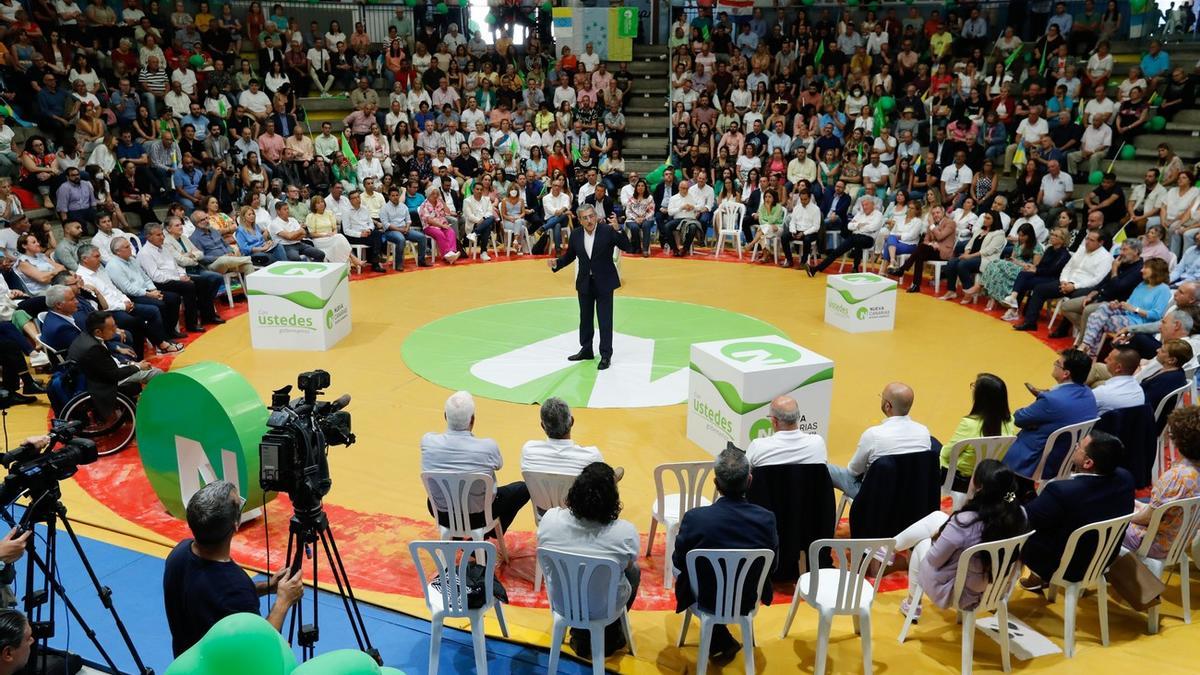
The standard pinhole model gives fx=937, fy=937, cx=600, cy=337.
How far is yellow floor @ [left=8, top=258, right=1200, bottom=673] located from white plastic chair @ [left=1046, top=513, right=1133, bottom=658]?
0.11 metres

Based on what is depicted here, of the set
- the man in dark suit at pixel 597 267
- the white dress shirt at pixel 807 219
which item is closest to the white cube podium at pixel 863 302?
the man in dark suit at pixel 597 267

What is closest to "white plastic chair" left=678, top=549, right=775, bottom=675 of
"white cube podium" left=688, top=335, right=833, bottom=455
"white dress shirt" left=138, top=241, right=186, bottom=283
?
"white cube podium" left=688, top=335, right=833, bottom=455

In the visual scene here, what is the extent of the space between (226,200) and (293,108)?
3.21 meters

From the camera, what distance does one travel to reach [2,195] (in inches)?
417

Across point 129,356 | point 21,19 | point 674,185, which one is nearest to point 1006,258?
point 674,185

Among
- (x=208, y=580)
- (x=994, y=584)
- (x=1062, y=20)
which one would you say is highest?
(x=1062, y=20)

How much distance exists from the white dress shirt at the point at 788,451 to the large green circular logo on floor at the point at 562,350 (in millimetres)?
2976

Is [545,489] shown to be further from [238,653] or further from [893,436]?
[238,653]

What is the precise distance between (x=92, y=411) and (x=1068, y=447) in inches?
272

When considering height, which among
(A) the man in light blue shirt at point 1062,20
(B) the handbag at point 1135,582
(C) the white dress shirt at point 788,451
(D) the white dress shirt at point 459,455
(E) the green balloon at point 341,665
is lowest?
(B) the handbag at point 1135,582

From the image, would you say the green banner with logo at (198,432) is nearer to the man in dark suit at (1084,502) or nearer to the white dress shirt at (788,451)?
the white dress shirt at (788,451)

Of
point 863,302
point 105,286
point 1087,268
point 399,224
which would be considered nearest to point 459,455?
point 105,286

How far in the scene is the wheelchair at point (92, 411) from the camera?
7.03m

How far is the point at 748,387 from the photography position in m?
6.56
